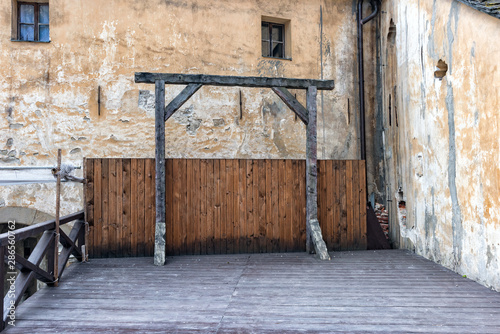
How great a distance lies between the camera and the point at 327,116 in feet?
23.8

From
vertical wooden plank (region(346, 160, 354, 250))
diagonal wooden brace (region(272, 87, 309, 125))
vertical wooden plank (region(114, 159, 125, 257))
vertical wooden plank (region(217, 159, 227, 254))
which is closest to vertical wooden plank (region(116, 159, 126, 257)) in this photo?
vertical wooden plank (region(114, 159, 125, 257))

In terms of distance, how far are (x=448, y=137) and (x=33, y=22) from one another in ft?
22.0

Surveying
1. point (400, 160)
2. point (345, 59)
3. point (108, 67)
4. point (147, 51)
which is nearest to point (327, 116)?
point (345, 59)

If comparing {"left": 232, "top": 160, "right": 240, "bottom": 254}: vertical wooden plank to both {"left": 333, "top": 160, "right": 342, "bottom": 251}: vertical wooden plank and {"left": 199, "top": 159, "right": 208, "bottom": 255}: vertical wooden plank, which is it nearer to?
{"left": 199, "top": 159, "right": 208, "bottom": 255}: vertical wooden plank

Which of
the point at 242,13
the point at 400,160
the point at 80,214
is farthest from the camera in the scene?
the point at 242,13

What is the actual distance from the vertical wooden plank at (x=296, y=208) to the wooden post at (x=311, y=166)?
0.56 ft

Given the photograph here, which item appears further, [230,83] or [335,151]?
[335,151]

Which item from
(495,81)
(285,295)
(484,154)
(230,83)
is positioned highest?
(230,83)

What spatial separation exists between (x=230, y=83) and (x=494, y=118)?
303 cm

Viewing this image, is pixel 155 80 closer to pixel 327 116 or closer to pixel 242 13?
pixel 242 13

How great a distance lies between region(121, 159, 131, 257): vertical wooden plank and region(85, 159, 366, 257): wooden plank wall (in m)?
0.01

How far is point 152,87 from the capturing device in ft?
22.0

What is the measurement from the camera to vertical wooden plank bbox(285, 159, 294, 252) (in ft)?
17.9

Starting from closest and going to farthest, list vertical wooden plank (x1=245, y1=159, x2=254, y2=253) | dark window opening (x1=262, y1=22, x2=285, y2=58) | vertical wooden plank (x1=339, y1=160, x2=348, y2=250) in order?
vertical wooden plank (x1=245, y1=159, x2=254, y2=253)
vertical wooden plank (x1=339, y1=160, x2=348, y2=250)
dark window opening (x1=262, y1=22, x2=285, y2=58)
